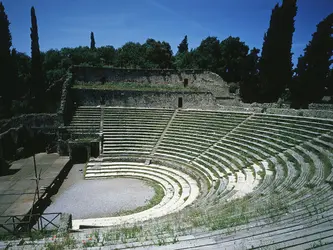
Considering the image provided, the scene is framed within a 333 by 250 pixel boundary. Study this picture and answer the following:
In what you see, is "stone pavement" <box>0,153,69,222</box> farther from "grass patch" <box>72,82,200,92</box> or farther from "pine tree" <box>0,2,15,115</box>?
"pine tree" <box>0,2,15,115</box>

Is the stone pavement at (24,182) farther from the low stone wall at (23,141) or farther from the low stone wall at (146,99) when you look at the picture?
the low stone wall at (146,99)

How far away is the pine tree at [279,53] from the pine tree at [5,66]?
1283 inches

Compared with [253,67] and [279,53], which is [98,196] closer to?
[279,53]

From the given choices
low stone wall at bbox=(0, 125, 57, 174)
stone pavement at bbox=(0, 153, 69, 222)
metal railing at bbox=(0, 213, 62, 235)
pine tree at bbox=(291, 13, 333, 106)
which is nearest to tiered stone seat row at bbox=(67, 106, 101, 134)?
low stone wall at bbox=(0, 125, 57, 174)

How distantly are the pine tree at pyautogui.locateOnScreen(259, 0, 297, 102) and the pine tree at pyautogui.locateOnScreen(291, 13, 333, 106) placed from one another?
2.94m

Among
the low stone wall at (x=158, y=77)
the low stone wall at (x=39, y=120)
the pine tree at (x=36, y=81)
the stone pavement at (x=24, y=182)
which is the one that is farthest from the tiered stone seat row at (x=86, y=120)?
the pine tree at (x=36, y=81)

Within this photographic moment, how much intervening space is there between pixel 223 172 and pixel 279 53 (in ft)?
71.4

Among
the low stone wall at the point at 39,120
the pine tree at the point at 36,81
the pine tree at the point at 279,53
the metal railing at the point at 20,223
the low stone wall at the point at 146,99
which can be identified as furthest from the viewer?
the pine tree at the point at 36,81

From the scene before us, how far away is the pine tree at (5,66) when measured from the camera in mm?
27641

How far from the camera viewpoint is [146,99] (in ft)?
80.2

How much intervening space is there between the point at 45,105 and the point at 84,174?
55.4 feet

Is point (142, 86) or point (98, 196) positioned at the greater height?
point (142, 86)

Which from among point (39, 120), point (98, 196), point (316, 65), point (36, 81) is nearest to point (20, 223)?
point (98, 196)

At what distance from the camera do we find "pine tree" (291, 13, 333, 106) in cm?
2309
